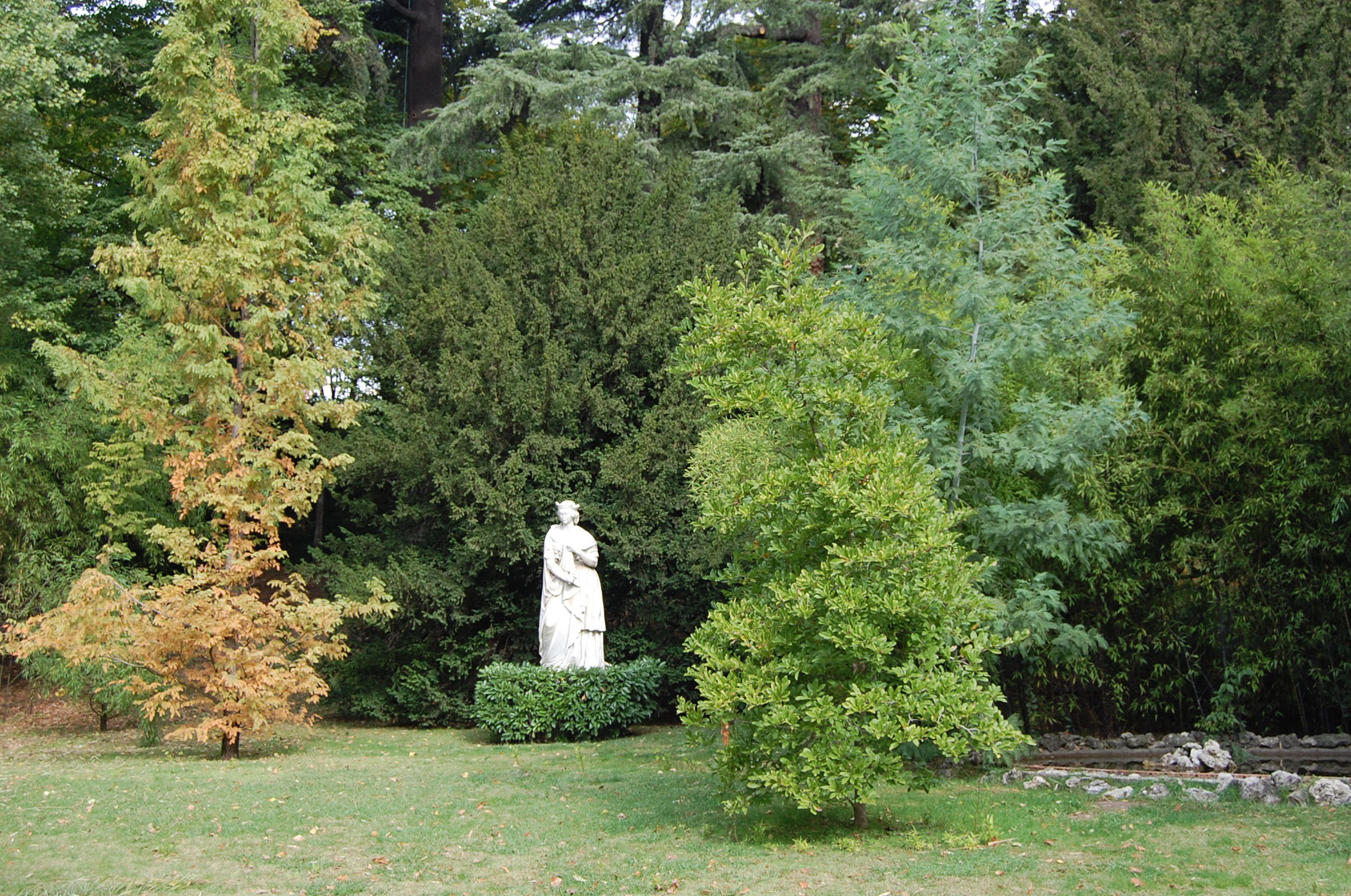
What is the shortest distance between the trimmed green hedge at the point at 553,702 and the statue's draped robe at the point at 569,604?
24 cm

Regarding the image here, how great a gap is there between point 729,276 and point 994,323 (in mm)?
6392

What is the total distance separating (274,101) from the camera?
12328 mm

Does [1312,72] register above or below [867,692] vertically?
above

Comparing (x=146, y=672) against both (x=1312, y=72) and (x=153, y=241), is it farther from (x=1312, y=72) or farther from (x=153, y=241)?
(x=1312, y=72)

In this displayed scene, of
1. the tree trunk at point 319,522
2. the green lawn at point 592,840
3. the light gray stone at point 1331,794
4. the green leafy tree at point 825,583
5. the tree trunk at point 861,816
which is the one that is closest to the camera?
the green lawn at point 592,840

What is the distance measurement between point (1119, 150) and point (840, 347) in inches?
375

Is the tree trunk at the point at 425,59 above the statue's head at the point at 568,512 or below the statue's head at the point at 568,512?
above

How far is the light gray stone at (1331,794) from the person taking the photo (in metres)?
6.71

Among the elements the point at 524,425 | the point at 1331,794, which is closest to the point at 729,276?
the point at 524,425

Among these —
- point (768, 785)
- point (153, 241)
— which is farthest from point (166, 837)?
point (153, 241)

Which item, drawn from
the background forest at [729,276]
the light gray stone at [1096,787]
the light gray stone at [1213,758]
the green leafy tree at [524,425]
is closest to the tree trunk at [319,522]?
the background forest at [729,276]

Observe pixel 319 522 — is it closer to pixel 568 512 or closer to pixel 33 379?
pixel 33 379

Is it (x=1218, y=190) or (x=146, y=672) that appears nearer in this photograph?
(x=146, y=672)

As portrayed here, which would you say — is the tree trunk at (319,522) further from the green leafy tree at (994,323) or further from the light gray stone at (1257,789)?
the light gray stone at (1257,789)
